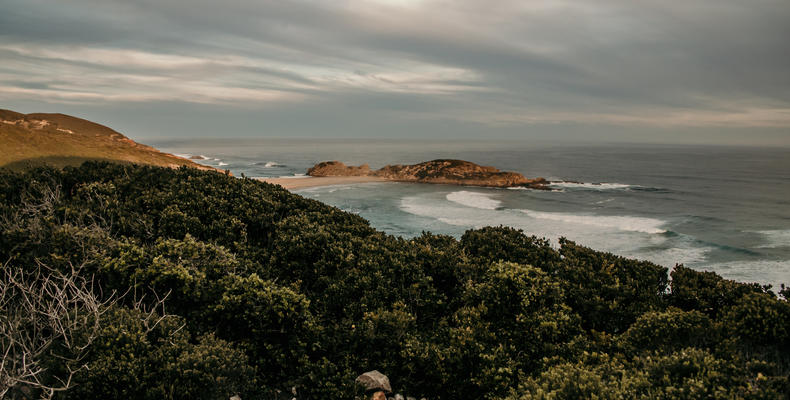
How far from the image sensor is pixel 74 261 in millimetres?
9750

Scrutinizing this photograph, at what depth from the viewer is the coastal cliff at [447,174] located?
64438mm

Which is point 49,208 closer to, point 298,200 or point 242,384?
point 298,200

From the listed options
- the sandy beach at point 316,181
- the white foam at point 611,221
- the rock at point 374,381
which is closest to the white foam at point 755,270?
the white foam at point 611,221

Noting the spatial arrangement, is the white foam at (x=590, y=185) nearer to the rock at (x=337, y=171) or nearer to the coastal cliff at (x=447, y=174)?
the coastal cliff at (x=447, y=174)

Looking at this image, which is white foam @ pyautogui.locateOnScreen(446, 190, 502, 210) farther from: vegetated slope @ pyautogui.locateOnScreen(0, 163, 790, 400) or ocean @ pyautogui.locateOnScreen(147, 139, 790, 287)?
vegetated slope @ pyautogui.locateOnScreen(0, 163, 790, 400)

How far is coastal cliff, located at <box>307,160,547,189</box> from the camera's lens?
64.4m

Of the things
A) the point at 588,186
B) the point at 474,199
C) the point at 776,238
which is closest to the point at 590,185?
the point at 588,186

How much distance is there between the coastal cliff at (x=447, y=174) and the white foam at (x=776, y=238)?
29949mm

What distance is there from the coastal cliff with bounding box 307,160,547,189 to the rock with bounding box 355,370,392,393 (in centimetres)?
5729

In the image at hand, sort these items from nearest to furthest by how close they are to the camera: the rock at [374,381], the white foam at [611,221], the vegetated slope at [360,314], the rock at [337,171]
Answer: the vegetated slope at [360,314], the rock at [374,381], the white foam at [611,221], the rock at [337,171]

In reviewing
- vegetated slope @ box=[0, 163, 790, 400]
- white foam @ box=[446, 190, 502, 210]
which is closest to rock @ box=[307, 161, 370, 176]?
white foam @ box=[446, 190, 502, 210]

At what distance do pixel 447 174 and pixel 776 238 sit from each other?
44.1 metres

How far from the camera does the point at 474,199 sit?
5078 centimetres

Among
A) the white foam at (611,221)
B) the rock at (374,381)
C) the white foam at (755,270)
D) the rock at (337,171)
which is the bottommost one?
the white foam at (755,270)
